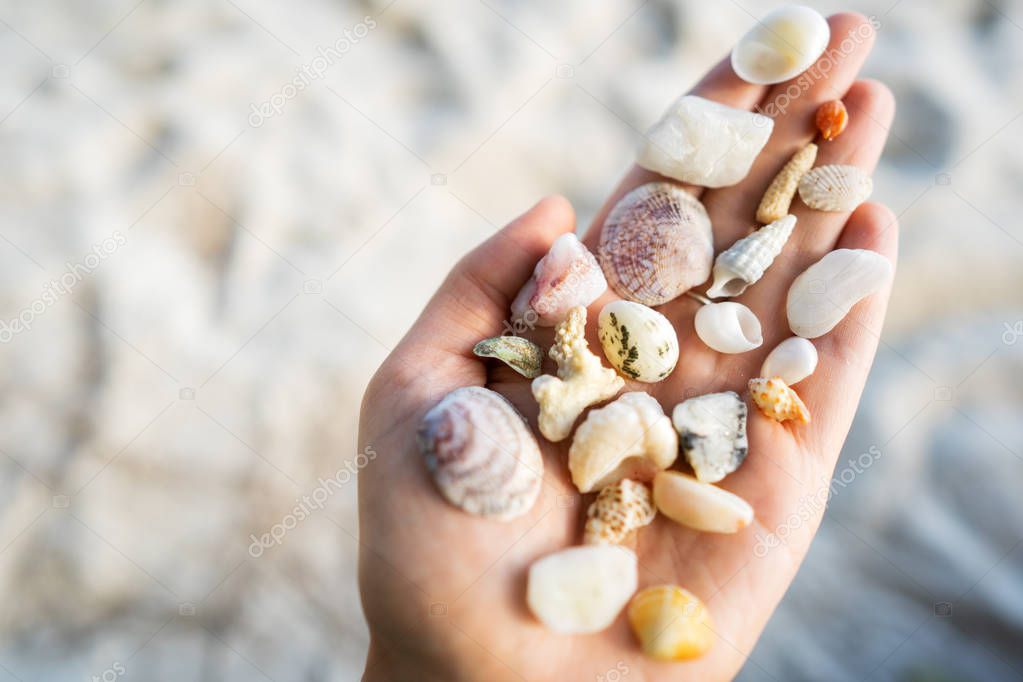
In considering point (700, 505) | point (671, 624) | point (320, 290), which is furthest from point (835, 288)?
point (320, 290)

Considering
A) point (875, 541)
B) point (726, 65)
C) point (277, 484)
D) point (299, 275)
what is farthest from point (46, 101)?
point (875, 541)

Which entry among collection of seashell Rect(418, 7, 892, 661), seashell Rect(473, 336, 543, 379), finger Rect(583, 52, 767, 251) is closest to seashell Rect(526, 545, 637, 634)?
collection of seashell Rect(418, 7, 892, 661)

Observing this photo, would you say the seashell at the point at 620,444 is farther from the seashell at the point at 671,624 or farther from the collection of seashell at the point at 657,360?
the seashell at the point at 671,624

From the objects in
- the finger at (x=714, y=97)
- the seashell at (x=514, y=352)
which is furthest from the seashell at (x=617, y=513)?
the finger at (x=714, y=97)

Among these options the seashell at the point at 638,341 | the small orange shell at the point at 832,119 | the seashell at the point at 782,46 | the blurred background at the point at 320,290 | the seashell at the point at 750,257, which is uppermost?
the seashell at the point at 782,46

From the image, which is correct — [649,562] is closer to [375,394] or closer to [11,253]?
[375,394]

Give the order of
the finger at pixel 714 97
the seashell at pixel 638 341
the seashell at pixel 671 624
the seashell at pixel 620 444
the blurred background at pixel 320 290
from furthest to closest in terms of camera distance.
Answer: the blurred background at pixel 320 290 → the finger at pixel 714 97 → the seashell at pixel 638 341 → the seashell at pixel 620 444 → the seashell at pixel 671 624
